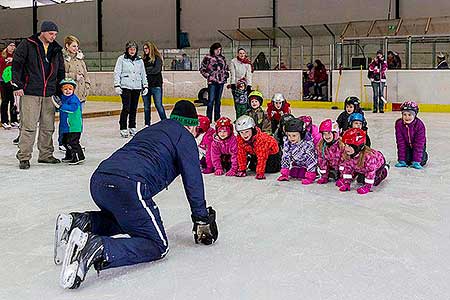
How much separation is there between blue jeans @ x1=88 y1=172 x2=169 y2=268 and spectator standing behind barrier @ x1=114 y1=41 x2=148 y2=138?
499 centimetres

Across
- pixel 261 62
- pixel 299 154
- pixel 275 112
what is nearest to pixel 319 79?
pixel 261 62

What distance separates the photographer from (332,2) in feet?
56.1

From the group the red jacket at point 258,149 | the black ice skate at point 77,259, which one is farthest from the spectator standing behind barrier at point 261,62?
the black ice skate at point 77,259

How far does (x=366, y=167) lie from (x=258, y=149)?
3.16ft

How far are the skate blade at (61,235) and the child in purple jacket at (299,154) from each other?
2.42 m

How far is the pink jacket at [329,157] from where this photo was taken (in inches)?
182

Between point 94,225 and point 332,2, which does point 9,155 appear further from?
point 332,2

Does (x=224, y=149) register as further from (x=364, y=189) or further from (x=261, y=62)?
(x=261, y=62)

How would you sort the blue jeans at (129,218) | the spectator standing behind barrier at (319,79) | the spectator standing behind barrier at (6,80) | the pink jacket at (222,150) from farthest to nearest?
the spectator standing behind barrier at (319,79), the spectator standing behind barrier at (6,80), the pink jacket at (222,150), the blue jeans at (129,218)

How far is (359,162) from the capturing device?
4453mm

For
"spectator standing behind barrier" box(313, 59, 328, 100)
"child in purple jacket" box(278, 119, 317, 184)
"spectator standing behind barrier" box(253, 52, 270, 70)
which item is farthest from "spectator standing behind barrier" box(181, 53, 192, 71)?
"child in purple jacket" box(278, 119, 317, 184)

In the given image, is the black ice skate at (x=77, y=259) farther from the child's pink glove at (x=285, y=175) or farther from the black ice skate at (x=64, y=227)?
the child's pink glove at (x=285, y=175)

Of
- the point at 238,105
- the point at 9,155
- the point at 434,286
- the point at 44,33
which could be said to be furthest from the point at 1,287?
the point at 238,105

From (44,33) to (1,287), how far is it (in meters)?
3.34
